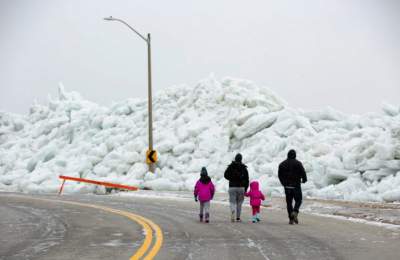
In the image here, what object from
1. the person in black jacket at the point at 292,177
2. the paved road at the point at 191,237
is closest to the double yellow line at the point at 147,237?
the paved road at the point at 191,237

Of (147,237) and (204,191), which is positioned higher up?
(204,191)

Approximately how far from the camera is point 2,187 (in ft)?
121

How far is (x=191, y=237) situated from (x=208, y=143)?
74.1ft

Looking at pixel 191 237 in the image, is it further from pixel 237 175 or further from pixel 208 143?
pixel 208 143

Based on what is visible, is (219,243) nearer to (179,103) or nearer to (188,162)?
(188,162)

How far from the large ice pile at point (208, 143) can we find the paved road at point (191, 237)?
782cm

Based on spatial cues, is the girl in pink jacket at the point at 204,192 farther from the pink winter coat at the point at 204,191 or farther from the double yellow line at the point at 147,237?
the double yellow line at the point at 147,237

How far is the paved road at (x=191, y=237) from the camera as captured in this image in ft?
29.2

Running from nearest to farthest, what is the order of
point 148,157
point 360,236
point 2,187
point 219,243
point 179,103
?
point 219,243 < point 360,236 < point 148,157 < point 2,187 < point 179,103

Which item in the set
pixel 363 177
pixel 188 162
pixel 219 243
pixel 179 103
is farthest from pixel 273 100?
pixel 219 243

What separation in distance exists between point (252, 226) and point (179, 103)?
89.9 ft

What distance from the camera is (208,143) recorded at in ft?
110

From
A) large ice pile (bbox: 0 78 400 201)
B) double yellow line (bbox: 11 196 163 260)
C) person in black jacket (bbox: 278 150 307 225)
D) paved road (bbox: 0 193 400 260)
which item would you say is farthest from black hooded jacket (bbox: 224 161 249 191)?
large ice pile (bbox: 0 78 400 201)

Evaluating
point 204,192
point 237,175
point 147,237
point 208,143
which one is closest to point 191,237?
point 147,237
